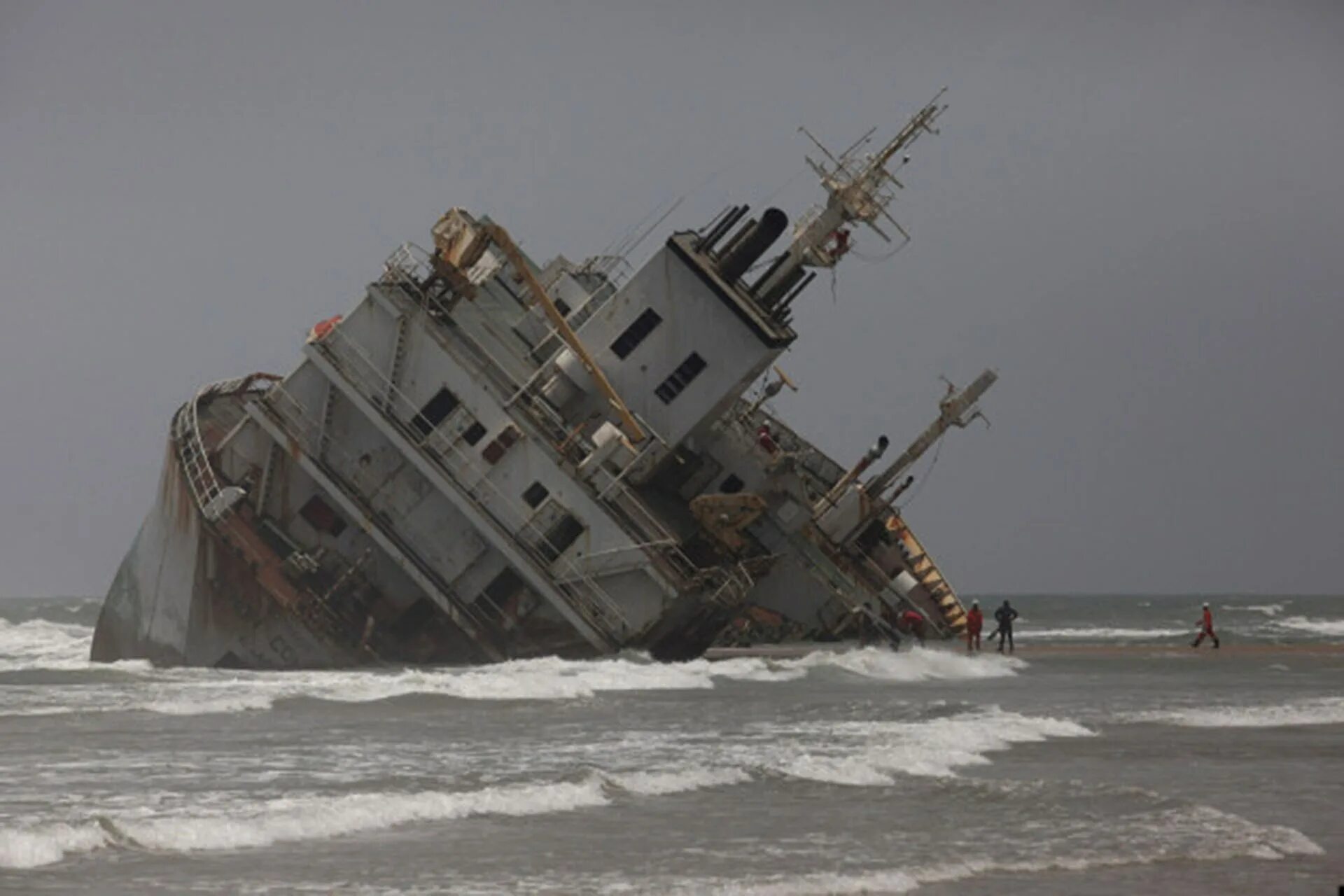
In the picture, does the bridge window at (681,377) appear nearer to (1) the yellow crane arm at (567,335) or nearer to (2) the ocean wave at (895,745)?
(1) the yellow crane arm at (567,335)

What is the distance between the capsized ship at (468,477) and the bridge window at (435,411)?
0.03m

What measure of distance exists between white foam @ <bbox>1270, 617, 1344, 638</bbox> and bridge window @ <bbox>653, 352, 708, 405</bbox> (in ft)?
147

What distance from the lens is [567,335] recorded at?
109 ft

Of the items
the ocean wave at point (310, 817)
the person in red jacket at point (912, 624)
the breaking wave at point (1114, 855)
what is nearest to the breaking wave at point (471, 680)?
the person in red jacket at point (912, 624)

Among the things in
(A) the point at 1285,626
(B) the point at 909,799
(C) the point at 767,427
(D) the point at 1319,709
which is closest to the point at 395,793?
(B) the point at 909,799

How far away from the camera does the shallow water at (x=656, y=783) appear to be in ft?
44.3

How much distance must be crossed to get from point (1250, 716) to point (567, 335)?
12.7 m

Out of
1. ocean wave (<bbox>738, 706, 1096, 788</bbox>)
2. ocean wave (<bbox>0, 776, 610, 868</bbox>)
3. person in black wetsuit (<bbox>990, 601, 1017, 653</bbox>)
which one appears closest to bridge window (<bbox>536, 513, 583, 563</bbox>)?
ocean wave (<bbox>738, 706, 1096, 788</bbox>)

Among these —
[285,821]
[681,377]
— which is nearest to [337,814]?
[285,821]

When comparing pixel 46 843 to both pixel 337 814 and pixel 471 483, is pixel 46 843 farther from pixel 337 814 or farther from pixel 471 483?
pixel 471 483


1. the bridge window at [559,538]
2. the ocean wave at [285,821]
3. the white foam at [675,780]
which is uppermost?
the white foam at [675,780]

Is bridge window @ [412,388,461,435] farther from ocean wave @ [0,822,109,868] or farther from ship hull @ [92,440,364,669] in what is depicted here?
ocean wave @ [0,822,109,868]

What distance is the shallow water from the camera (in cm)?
1350

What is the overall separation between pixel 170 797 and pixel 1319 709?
16.1 m
